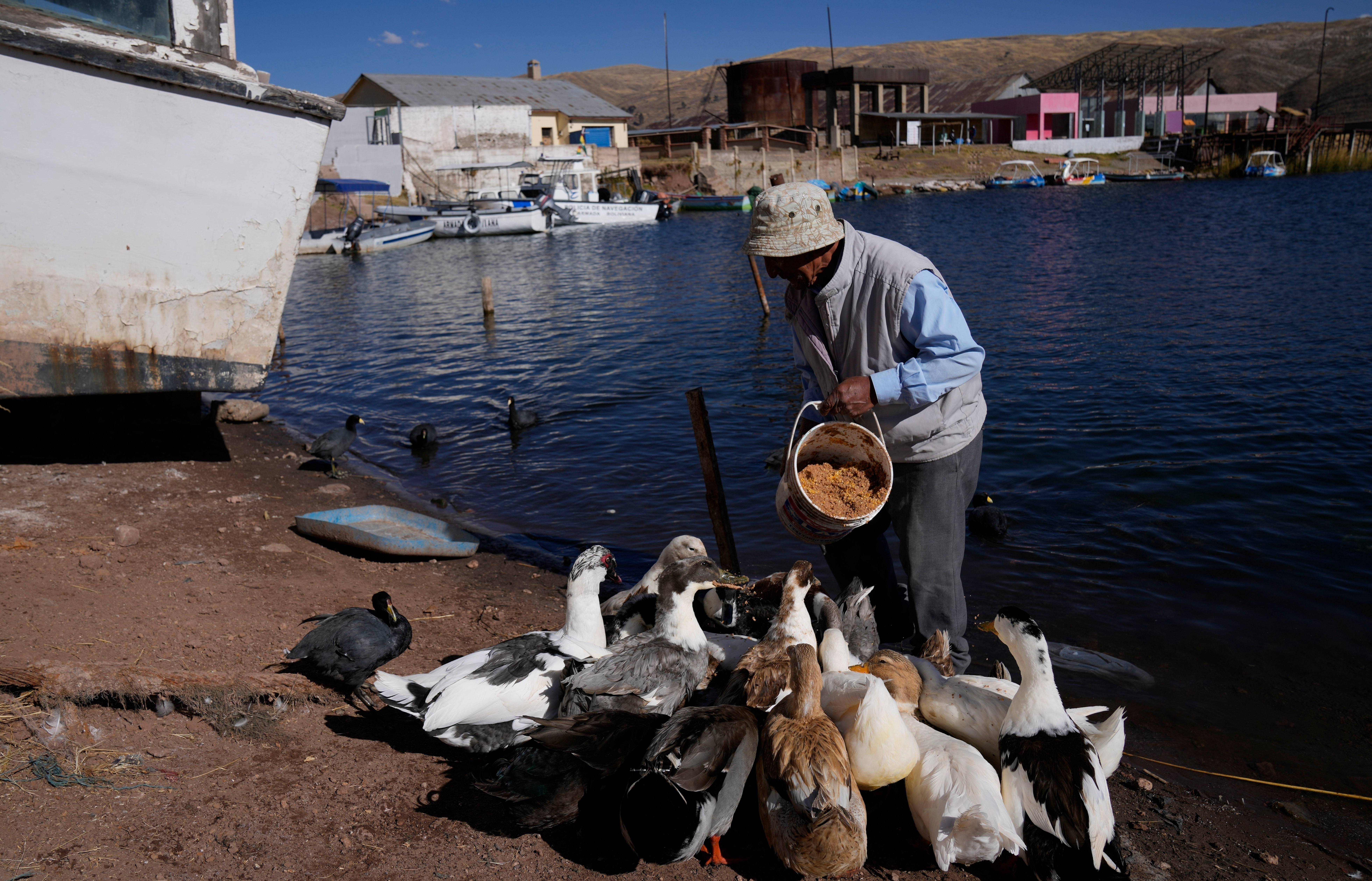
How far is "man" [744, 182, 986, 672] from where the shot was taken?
3895mm

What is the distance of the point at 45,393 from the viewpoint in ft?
23.9

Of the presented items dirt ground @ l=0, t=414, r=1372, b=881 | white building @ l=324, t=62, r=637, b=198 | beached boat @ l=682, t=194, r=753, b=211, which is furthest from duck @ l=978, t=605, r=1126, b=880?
white building @ l=324, t=62, r=637, b=198

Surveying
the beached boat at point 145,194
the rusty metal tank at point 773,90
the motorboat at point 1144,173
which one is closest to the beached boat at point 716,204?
the rusty metal tank at point 773,90

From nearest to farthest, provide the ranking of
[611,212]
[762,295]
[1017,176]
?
1. [762,295]
2. [611,212]
3. [1017,176]

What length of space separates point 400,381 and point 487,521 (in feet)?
27.6

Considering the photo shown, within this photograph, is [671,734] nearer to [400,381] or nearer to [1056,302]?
[400,381]

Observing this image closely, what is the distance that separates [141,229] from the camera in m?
7.27

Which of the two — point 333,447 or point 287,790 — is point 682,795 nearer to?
point 287,790

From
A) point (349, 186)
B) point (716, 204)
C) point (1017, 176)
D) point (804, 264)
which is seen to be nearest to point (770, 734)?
point (804, 264)

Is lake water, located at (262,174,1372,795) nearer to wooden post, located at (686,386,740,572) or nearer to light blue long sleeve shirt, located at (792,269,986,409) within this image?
wooden post, located at (686,386,740,572)

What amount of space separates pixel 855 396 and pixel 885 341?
33 cm

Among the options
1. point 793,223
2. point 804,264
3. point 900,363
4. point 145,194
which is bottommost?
point 900,363

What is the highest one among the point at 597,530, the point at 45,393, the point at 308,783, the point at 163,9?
the point at 163,9

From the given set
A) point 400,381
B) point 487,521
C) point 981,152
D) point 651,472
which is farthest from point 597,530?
point 981,152
